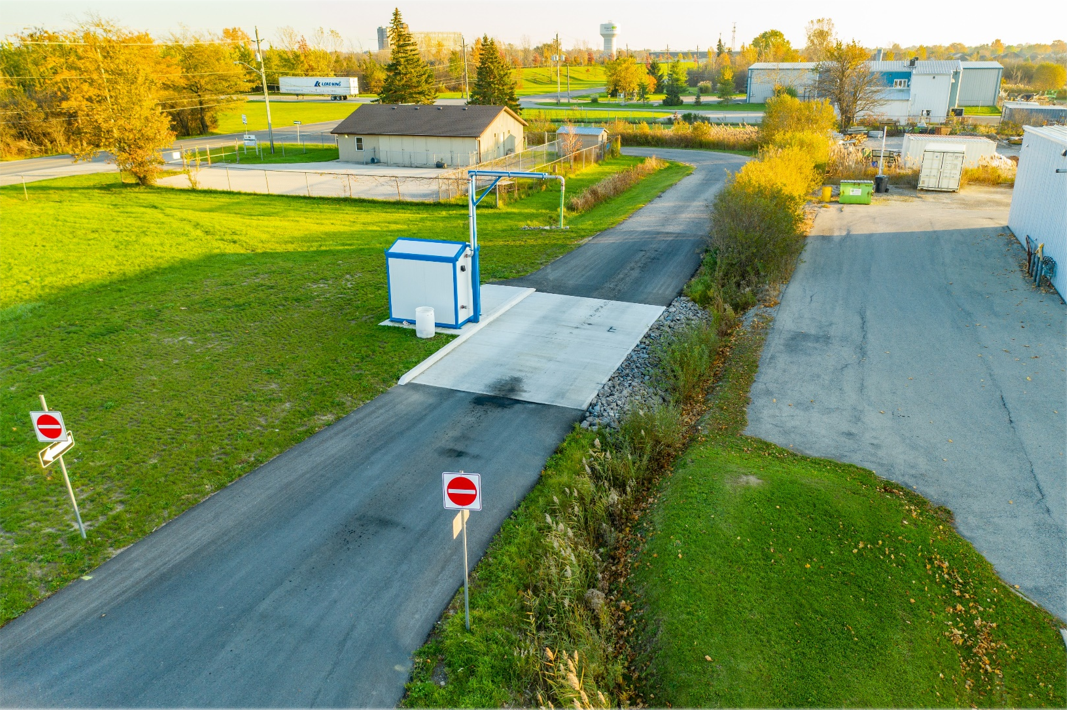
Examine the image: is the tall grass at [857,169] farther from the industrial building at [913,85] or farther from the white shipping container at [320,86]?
the white shipping container at [320,86]

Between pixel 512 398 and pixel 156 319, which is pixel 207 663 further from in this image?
pixel 156 319

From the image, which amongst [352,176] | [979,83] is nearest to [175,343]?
[352,176]

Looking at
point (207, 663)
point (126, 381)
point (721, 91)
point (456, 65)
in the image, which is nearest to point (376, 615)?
point (207, 663)

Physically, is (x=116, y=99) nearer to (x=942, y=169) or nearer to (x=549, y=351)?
(x=549, y=351)

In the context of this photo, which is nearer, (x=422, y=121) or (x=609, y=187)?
(x=609, y=187)

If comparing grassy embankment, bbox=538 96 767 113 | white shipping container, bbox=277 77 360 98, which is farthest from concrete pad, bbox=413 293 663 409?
white shipping container, bbox=277 77 360 98

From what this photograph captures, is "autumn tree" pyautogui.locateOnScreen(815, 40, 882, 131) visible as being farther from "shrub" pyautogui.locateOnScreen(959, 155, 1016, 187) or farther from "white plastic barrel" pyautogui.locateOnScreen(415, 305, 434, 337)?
"white plastic barrel" pyautogui.locateOnScreen(415, 305, 434, 337)

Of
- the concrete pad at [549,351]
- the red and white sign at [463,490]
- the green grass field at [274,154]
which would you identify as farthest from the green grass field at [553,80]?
the red and white sign at [463,490]
